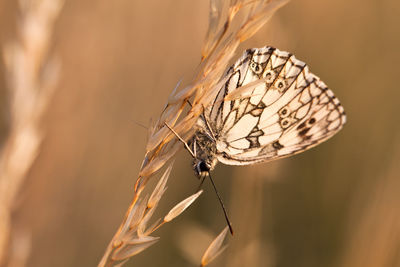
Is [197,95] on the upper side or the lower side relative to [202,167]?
upper

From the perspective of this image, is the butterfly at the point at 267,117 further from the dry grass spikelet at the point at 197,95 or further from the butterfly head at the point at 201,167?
the dry grass spikelet at the point at 197,95

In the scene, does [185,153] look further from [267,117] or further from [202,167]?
[202,167]

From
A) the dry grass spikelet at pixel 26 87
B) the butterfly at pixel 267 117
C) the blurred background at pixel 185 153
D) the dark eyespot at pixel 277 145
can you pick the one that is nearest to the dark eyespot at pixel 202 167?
the butterfly at pixel 267 117

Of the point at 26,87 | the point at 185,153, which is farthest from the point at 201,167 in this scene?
the point at 185,153

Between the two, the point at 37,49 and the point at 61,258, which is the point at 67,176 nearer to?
the point at 61,258

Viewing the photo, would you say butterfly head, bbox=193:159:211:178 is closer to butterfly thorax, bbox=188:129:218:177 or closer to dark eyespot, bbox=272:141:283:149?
butterfly thorax, bbox=188:129:218:177

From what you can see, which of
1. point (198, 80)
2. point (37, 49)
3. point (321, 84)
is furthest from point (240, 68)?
point (37, 49)

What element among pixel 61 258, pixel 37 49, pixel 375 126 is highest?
pixel 37 49
